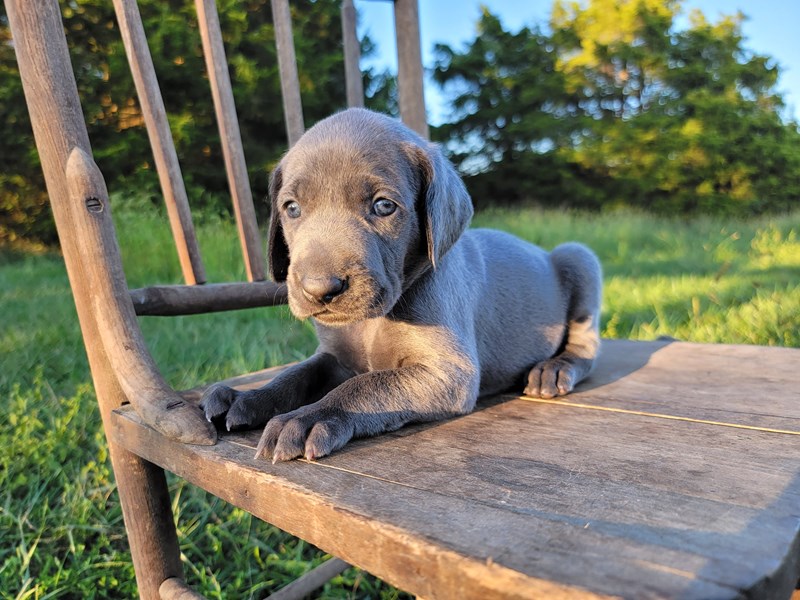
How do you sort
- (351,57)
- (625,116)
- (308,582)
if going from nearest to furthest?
1. (308,582)
2. (351,57)
3. (625,116)

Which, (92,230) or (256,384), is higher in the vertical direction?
(92,230)

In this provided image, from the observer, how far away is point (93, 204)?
5.02 ft

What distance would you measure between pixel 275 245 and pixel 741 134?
65.5ft

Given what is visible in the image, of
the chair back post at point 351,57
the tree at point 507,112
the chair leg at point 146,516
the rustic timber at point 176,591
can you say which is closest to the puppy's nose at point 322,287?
the chair leg at point 146,516

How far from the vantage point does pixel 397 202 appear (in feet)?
4.98

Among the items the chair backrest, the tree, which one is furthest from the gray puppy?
the tree

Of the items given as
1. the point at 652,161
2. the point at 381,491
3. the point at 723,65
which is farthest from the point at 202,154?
the point at 723,65

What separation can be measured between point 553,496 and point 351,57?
2.26m

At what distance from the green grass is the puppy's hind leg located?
2.71 ft

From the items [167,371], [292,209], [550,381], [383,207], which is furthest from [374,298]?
[167,371]

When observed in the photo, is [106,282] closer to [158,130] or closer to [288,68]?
[158,130]

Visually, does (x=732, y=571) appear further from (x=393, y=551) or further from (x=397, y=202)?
(x=397, y=202)

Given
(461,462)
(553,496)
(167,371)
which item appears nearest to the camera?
(553,496)

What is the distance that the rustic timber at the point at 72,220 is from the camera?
59.5 inches
